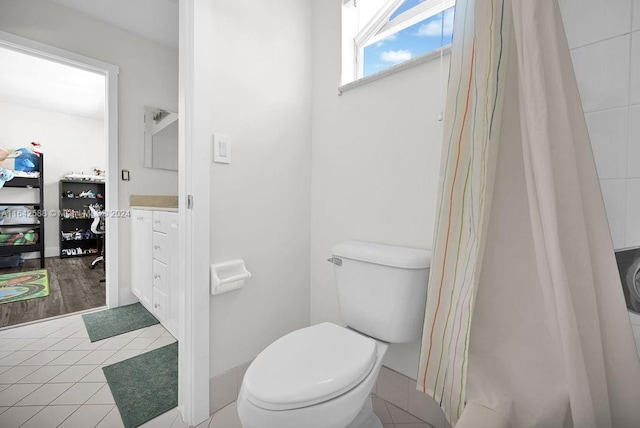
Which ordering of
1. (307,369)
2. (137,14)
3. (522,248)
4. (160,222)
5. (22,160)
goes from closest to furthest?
(522,248), (307,369), (160,222), (137,14), (22,160)

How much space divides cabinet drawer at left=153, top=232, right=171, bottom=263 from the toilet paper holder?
655mm

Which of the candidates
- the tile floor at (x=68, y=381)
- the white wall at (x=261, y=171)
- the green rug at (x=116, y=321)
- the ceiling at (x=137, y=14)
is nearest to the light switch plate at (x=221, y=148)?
the white wall at (x=261, y=171)

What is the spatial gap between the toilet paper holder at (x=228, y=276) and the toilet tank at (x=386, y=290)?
47 cm

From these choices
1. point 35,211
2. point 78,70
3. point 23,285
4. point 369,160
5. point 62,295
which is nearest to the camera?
point 369,160

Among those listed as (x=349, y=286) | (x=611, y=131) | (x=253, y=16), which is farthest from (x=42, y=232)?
(x=611, y=131)

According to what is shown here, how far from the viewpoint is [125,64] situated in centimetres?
231

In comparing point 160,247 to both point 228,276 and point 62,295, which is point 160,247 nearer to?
point 228,276

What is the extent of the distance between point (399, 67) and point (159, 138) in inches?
88.7

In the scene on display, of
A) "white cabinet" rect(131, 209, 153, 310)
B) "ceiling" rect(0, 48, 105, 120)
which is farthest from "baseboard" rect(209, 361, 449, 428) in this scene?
"ceiling" rect(0, 48, 105, 120)

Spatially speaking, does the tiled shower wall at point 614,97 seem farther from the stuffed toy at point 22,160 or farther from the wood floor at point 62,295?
the stuffed toy at point 22,160

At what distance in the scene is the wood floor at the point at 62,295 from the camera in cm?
202

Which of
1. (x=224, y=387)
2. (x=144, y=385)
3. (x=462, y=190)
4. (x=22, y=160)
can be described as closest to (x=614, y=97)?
(x=462, y=190)

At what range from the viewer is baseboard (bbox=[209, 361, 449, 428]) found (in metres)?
1.09

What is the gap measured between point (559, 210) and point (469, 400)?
0.48m
